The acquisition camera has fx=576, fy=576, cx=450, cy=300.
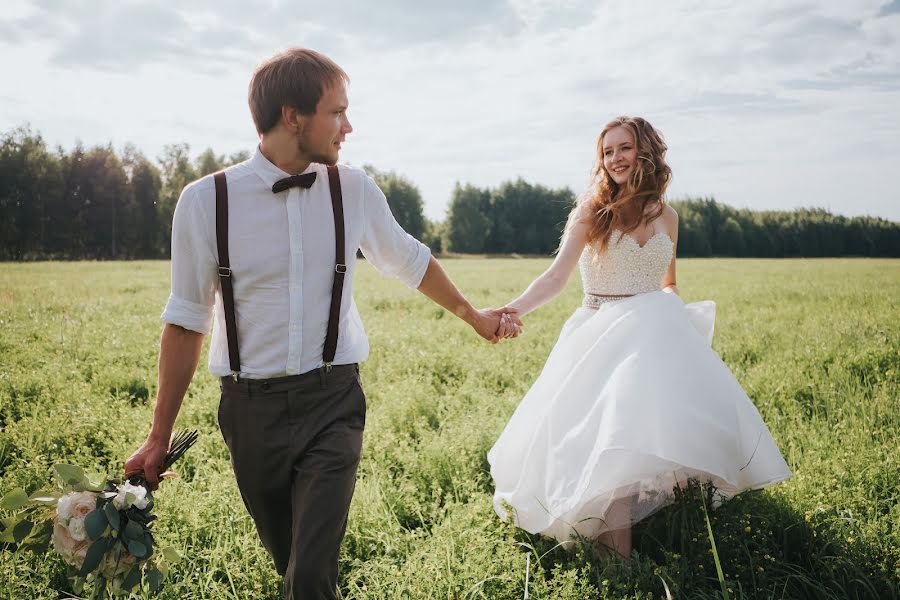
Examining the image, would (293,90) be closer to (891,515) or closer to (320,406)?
(320,406)

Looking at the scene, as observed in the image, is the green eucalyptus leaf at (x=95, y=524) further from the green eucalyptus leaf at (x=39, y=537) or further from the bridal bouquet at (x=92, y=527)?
the green eucalyptus leaf at (x=39, y=537)

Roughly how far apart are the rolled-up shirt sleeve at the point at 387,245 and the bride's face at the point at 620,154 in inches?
74.1

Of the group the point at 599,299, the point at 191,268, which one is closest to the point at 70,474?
the point at 191,268

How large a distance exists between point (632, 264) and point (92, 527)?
3.43 meters

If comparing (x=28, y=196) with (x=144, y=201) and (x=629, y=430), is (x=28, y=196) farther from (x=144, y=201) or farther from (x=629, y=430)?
(x=629, y=430)

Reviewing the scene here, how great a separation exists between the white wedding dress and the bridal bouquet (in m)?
2.12

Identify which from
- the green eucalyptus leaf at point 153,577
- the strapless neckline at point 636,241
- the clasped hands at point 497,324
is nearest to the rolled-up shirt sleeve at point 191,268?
the green eucalyptus leaf at point 153,577

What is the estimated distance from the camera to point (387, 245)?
3.20 m

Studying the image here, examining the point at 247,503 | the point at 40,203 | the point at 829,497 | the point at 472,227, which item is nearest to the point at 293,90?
the point at 247,503

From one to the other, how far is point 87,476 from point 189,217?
114 cm

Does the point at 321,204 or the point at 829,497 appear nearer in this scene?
the point at 321,204

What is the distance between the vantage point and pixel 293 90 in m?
2.63

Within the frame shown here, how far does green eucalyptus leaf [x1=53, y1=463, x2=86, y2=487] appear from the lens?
218 centimetres

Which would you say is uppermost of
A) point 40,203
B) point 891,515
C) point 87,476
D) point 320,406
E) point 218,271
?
point 40,203
